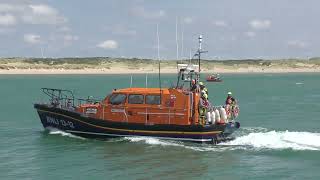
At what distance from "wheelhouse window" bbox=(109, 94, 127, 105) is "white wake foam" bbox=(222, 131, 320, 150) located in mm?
4555

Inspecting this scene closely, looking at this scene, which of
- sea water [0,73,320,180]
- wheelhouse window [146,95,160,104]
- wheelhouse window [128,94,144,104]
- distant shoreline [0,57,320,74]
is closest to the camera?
sea water [0,73,320,180]

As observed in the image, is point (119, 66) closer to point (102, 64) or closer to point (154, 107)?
point (102, 64)

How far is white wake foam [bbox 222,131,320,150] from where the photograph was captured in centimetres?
2171

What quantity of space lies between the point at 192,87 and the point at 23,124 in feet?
38.6

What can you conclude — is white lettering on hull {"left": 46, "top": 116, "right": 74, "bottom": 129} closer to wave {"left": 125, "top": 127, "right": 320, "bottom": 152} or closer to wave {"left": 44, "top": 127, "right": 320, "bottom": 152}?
wave {"left": 44, "top": 127, "right": 320, "bottom": 152}

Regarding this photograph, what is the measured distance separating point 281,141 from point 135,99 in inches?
240

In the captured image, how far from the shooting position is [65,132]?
80.7 feet

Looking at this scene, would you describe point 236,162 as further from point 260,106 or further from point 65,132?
point 260,106

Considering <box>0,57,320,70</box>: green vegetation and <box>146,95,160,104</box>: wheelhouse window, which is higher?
<box>146,95,160,104</box>: wheelhouse window

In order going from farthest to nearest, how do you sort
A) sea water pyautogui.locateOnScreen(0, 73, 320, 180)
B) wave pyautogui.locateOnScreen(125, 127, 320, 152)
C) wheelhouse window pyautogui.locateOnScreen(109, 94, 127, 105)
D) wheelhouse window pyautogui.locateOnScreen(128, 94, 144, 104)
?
1. wheelhouse window pyautogui.locateOnScreen(109, 94, 127, 105)
2. wheelhouse window pyautogui.locateOnScreen(128, 94, 144, 104)
3. wave pyautogui.locateOnScreen(125, 127, 320, 152)
4. sea water pyautogui.locateOnScreen(0, 73, 320, 180)

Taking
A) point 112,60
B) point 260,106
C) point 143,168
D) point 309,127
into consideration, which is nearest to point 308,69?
point 112,60

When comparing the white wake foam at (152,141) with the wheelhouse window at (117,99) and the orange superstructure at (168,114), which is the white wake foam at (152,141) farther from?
the wheelhouse window at (117,99)

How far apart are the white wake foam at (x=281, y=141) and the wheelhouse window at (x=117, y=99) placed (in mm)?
4555

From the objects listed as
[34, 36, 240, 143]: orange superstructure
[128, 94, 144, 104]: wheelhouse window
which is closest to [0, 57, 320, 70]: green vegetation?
Answer: [34, 36, 240, 143]: orange superstructure
